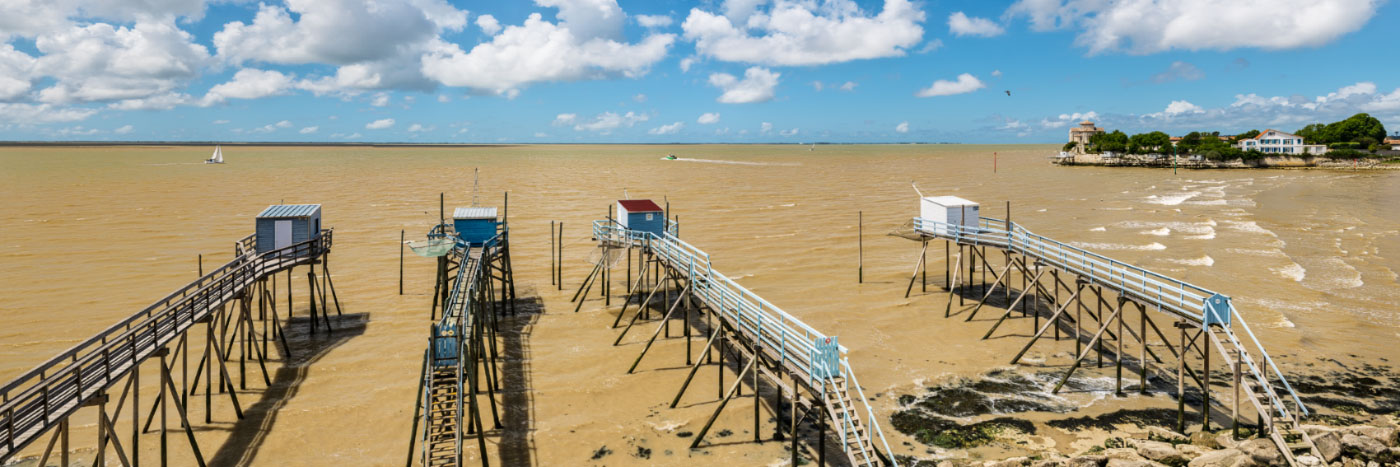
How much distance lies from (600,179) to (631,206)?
218 feet

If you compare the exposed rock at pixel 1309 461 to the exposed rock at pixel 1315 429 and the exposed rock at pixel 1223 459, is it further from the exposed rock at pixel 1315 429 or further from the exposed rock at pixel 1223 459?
the exposed rock at pixel 1223 459

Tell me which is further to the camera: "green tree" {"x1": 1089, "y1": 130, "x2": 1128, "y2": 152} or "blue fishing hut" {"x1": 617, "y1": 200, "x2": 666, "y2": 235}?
"green tree" {"x1": 1089, "y1": 130, "x2": 1128, "y2": 152}

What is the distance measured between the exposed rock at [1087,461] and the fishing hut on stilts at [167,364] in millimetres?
16668

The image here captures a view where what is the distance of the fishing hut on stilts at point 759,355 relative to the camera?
535 inches

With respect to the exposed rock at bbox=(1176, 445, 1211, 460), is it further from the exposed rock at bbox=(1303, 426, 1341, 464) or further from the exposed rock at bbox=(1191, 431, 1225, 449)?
the exposed rock at bbox=(1303, 426, 1341, 464)

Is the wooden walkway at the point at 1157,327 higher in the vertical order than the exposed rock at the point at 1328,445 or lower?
higher

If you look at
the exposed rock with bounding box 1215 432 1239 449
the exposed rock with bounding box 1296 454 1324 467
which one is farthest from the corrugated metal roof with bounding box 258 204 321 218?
the exposed rock with bounding box 1296 454 1324 467

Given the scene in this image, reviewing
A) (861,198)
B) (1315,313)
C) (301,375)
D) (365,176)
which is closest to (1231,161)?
(861,198)

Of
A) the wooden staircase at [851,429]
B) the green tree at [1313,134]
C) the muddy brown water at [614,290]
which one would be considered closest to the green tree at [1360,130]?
the green tree at [1313,134]

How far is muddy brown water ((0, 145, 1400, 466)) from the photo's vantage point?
1686 cm

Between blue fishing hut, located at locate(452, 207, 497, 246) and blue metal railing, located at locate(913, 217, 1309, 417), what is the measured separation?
15.5 m

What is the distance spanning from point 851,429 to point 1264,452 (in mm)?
7794

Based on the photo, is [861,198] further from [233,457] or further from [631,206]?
[233,457]

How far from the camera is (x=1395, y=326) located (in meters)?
24.2
